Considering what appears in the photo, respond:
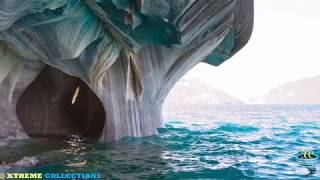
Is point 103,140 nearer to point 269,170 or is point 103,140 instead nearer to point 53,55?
point 53,55

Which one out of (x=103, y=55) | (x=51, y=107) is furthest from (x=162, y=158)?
(x=51, y=107)

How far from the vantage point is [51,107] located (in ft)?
72.5

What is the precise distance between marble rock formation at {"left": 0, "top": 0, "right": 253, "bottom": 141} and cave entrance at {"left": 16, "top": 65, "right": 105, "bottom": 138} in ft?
0.18

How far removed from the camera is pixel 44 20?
12.3 m

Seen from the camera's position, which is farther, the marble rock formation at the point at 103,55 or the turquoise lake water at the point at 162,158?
the marble rock formation at the point at 103,55

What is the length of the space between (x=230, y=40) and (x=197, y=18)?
5697mm

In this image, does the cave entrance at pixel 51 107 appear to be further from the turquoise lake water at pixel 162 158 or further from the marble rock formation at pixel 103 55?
the turquoise lake water at pixel 162 158

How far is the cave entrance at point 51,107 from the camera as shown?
71.2 ft

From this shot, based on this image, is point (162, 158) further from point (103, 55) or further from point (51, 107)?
point (51, 107)

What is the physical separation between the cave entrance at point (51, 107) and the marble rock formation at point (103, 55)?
55 mm

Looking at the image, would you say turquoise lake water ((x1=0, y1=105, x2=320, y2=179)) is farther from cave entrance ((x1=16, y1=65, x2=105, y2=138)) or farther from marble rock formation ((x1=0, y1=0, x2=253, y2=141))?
cave entrance ((x1=16, y1=65, x2=105, y2=138))

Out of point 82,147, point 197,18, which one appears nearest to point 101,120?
point 82,147

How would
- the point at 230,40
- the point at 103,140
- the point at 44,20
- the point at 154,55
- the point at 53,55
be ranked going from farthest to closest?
the point at 230,40
the point at 154,55
the point at 103,140
the point at 53,55
the point at 44,20

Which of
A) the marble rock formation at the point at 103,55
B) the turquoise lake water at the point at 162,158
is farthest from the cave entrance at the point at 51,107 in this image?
the turquoise lake water at the point at 162,158
